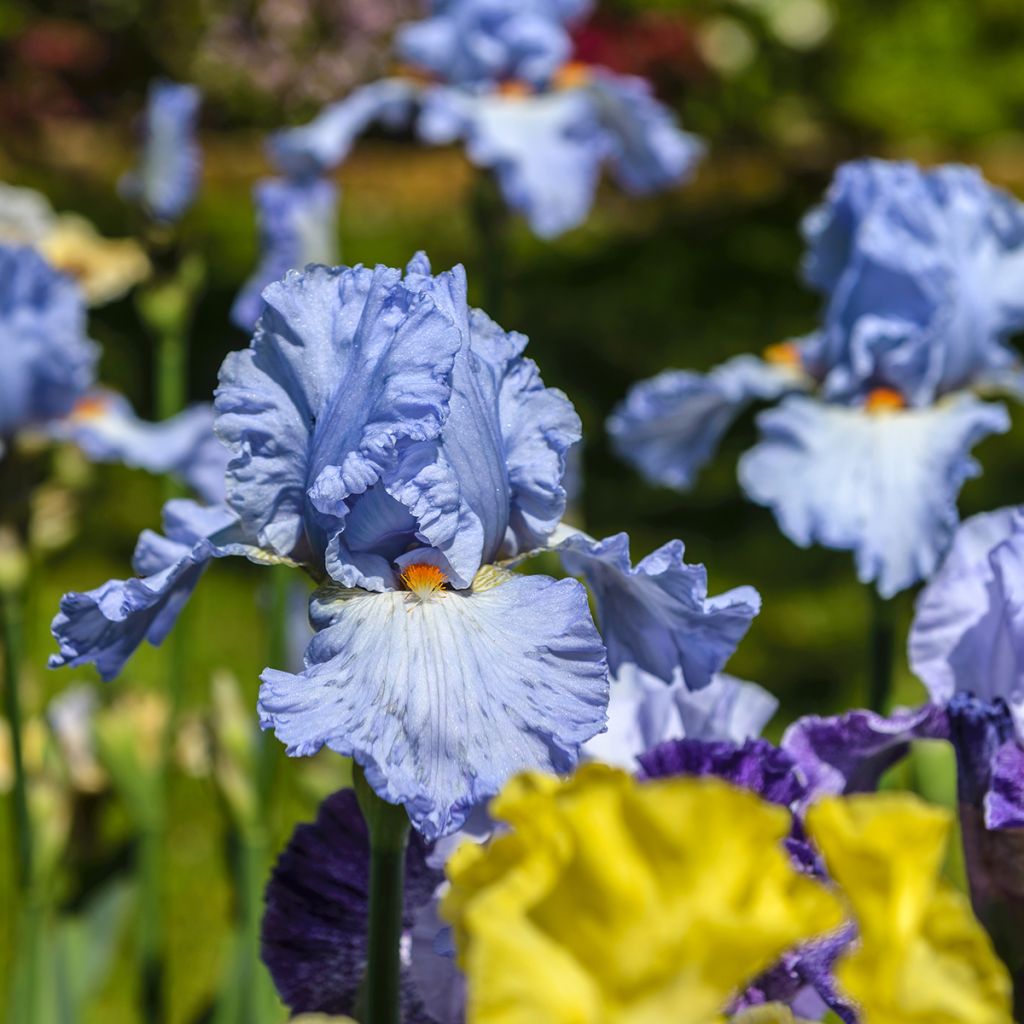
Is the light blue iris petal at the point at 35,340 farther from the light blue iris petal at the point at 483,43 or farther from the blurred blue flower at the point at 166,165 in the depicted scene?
the light blue iris petal at the point at 483,43

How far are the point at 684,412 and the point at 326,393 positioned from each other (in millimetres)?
712

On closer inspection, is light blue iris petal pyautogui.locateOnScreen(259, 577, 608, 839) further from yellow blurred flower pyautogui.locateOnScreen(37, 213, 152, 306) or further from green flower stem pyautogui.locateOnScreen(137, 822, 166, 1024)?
yellow blurred flower pyautogui.locateOnScreen(37, 213, 152, 306)

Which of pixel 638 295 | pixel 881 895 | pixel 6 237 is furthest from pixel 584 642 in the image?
pixel 638 295

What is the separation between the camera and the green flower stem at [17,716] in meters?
1.01

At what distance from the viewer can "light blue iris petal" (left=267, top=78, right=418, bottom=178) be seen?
5.12 ft

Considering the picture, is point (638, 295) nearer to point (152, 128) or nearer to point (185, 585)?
point (152, 128)

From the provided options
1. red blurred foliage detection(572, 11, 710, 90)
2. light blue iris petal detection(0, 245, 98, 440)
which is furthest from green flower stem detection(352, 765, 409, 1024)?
red blurred foliage detection(572, 11, 710, 90)

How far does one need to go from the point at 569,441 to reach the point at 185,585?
5.9 inches

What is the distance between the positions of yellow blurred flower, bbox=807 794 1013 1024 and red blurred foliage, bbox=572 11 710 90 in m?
6.04

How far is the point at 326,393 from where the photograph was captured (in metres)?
0.57

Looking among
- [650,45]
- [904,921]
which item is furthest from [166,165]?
[650,45]

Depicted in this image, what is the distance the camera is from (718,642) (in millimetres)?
580

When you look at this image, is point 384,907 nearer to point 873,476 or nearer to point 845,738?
point 845,738

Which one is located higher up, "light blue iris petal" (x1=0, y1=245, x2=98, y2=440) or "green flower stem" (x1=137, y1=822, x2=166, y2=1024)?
"light blue iris petal" (x1=0, y1=245, x2=98, y2=440)
